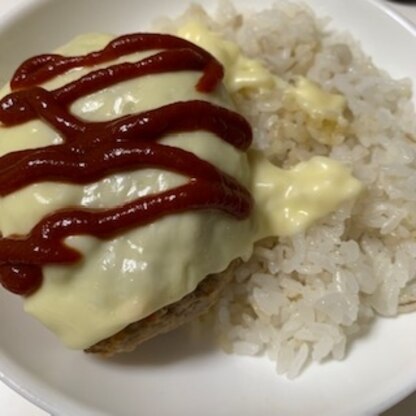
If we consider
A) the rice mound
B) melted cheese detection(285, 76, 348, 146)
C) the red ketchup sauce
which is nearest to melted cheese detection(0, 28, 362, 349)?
the red ketchup sauce

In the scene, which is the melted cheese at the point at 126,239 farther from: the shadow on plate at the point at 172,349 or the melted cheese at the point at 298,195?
the shadow on plate at the point at 172,349

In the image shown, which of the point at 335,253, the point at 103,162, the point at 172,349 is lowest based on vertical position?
the point at 172,349

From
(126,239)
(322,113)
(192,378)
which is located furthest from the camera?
(322,113)

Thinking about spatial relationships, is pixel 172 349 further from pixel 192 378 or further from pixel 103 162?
pixel 103 162

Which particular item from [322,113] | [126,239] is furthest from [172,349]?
[322,113]

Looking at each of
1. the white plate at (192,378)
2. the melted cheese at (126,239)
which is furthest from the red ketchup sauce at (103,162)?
the white plate at (192,378)

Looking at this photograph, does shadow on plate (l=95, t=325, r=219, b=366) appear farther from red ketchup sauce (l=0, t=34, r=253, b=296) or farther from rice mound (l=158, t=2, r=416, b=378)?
red ketchup sauce (l=0, t=34, r=253, b=296)

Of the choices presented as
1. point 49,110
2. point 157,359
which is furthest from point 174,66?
point 157,359
